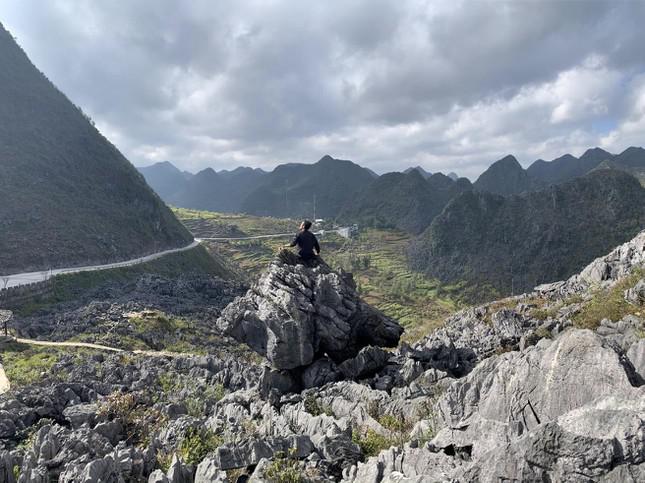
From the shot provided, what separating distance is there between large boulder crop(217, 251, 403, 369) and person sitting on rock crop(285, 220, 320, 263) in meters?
0.68

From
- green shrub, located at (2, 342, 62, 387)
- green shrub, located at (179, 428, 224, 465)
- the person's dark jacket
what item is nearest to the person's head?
the person's dark jacket

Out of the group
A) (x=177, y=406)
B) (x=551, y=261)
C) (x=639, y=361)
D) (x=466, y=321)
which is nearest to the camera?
(x=639, y=361)

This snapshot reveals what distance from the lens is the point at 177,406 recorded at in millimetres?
17391

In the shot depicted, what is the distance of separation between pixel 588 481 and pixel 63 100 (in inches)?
6442

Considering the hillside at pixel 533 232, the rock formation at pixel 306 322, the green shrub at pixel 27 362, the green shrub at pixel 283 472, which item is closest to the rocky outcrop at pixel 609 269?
the rock formation at pixel 306 322

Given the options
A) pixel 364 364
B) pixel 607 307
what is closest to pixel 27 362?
pixel 364 364

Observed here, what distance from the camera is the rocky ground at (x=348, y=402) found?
7.13 m

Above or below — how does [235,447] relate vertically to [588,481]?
below

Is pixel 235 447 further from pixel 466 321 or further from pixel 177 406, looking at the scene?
pixel 466 321

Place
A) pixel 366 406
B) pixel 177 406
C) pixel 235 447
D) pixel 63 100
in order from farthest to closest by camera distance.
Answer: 1. pixel 63 100
2. pixel 177 406
3. pixel 366 406
4. pixel 235 447

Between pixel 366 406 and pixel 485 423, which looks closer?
pixel 485 423

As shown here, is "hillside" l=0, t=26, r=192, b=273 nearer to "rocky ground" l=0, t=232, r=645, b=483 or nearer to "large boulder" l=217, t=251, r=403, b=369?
"rocky ground" l=0, t=232, r=645, b=483

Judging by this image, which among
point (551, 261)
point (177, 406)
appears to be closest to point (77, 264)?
point (177, 406)

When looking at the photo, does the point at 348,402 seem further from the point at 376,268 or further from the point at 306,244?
the point at 376,268
